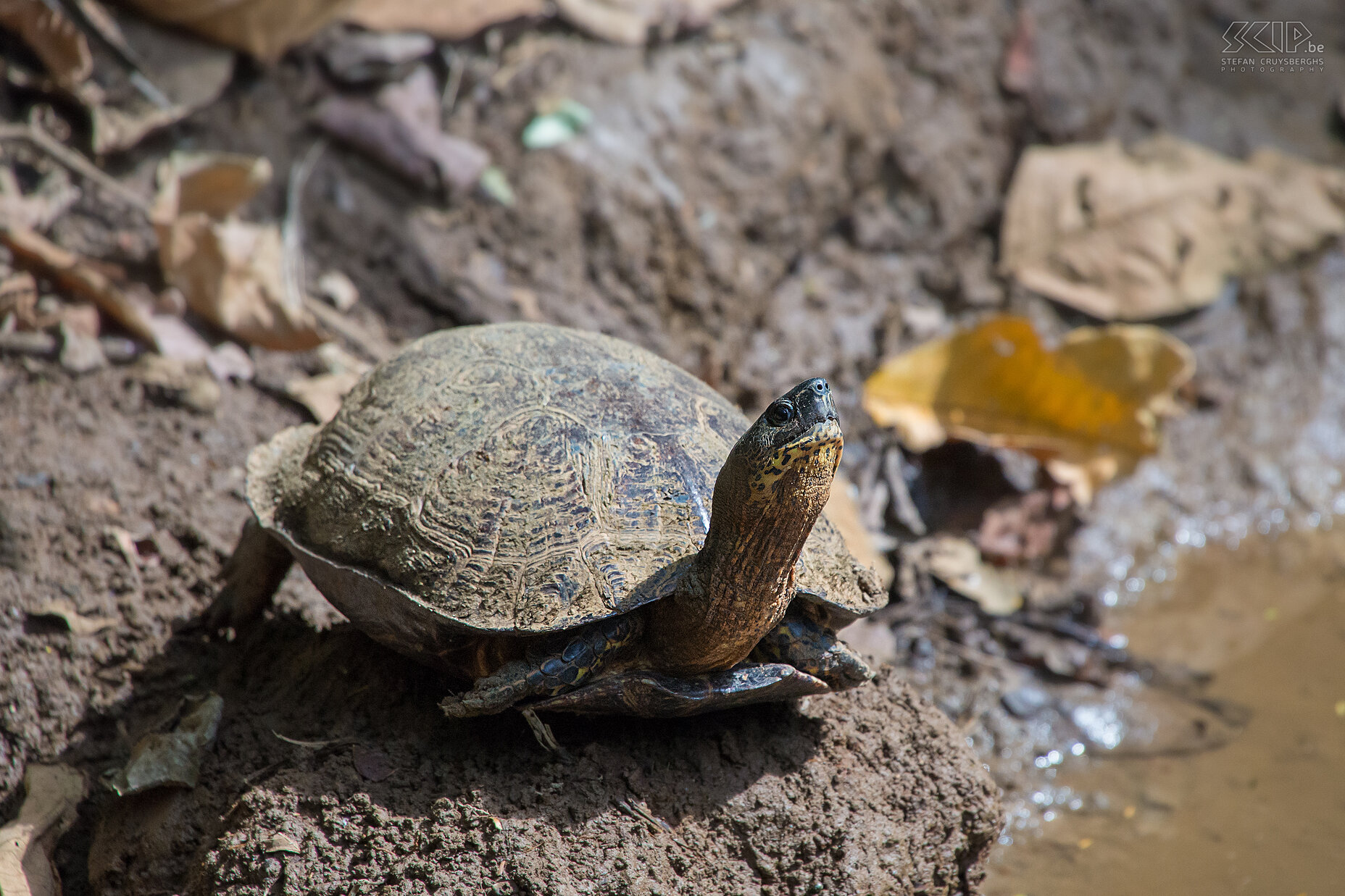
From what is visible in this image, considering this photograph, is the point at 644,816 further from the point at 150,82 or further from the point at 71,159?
the point at 150,82

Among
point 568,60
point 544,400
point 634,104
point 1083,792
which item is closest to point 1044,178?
point 634,104

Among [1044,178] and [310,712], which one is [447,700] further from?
[1044,178]

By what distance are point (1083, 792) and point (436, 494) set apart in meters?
2.63

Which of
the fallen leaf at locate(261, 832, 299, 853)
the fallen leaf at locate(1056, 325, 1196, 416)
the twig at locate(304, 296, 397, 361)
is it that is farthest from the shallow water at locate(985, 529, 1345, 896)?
the twig at locate(304, 296, 397, 361)

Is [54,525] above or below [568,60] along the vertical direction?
below

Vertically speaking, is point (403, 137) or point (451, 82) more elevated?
point (451, 82)

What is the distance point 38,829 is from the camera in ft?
8.86

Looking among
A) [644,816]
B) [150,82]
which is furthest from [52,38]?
[644,816]

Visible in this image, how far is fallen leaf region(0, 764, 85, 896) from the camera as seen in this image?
2576 millimetres

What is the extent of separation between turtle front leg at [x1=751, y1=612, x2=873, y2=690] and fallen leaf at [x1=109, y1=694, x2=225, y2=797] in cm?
148

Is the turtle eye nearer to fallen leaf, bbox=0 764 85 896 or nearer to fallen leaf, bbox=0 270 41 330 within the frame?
fallen leaf, bbox=0 764 85 896

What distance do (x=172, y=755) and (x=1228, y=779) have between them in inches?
136

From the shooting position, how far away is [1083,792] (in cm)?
371

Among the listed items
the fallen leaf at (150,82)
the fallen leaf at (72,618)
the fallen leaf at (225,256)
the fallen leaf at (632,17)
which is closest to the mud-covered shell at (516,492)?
the fallen leaf at (72,618)
